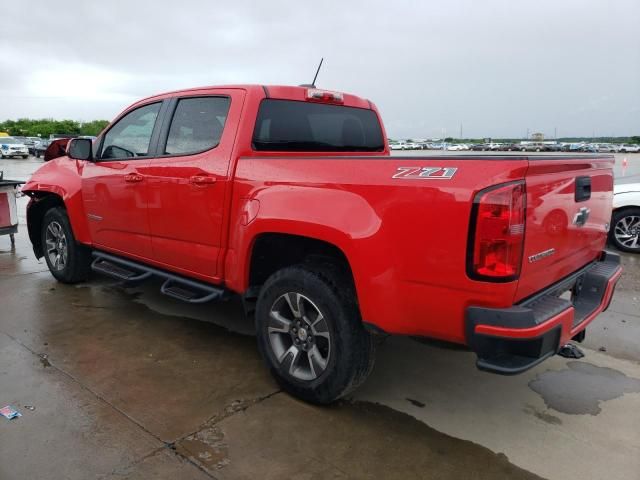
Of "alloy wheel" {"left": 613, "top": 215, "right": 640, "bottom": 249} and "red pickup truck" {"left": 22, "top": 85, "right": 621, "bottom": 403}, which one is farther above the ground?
"red pickup truck" {"left": 22, "top": 85, "right": 621, "bottom": 403}

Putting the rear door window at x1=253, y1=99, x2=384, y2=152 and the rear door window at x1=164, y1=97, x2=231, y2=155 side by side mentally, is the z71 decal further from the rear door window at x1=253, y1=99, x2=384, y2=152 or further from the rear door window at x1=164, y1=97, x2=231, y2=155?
the rear door window at x1=164, y1=97, x2=231, y2=155

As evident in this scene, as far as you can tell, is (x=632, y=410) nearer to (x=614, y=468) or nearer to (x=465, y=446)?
(x=614, y=468)

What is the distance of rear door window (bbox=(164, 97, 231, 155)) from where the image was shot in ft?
11.8

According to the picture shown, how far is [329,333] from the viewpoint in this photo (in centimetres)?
287

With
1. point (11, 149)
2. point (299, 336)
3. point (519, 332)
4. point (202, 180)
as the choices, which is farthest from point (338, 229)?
point (11, 149)

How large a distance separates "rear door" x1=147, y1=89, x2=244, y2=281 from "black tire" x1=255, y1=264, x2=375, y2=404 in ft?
2.26

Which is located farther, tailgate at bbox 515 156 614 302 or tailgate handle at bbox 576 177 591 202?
tailgate handle at bbox 576 177 591 202

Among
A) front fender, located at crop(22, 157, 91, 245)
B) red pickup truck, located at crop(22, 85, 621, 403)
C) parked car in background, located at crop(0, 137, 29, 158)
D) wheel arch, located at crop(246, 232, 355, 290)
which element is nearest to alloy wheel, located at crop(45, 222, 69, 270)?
front fender, located at crop(22, 157, 91, 245)

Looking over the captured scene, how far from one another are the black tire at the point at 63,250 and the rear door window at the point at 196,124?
204cm

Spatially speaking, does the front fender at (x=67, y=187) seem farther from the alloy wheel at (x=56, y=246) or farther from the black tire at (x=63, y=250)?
the alloy wheel at (x=56, y=246)

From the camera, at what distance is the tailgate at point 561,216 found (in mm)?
2338

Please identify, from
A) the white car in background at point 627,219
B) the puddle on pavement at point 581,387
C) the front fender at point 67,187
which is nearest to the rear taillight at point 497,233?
the puddle on pavement at point 581,387

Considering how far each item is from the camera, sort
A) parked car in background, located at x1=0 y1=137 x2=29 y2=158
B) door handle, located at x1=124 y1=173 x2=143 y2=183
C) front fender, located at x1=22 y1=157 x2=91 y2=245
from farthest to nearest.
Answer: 1. parked car in background, located at x1=0 y1=137 x2=29 y2=158
2. front fender, located at x1=22 y1=157 x2=91 y2=245
3. door handle, located at x1=124 y1=173 x2=143 y2=183

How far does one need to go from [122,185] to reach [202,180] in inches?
45.9
